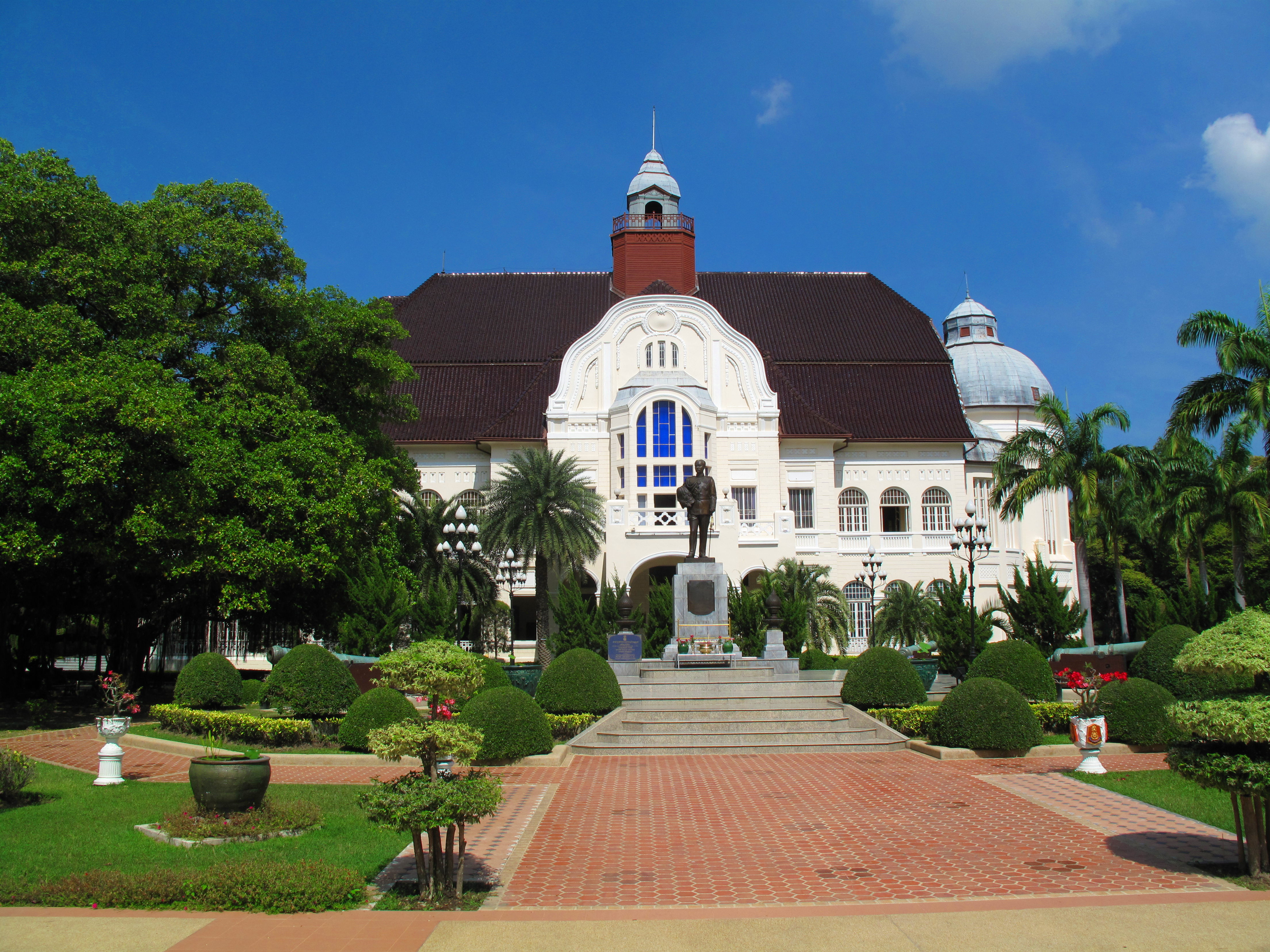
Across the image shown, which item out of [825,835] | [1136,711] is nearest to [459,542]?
[1136,711]

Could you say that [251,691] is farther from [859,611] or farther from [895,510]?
[895,510]

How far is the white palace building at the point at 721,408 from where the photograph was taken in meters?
36.7

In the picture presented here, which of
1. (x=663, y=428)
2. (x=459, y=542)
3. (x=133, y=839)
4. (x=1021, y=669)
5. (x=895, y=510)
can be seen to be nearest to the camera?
(x=133, y=839)

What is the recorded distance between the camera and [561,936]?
711cm

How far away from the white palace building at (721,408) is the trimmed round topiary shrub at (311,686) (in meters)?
16.9

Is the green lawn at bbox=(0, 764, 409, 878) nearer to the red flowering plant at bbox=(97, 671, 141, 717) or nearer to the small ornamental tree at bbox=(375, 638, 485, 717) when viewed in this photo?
the red flowering plant at bbox=(97, 671, 141, 717)

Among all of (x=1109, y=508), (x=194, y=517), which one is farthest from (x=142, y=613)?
(x=1109, y=508)

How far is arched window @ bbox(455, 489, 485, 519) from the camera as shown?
33.2 metres

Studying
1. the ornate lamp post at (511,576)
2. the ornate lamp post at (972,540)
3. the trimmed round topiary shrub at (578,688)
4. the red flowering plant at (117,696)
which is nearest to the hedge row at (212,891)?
the red flowering plant at (117,696)

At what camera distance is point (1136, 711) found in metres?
16.3

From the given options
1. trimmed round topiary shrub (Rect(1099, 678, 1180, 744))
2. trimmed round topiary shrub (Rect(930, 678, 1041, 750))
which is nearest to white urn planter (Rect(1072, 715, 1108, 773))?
trimmed round topiary shrub (Rect(930, 678, 1041, 750))

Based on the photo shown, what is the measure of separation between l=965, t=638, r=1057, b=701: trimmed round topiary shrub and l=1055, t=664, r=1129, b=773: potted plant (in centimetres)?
52

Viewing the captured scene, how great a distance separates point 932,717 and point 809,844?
8.48 m

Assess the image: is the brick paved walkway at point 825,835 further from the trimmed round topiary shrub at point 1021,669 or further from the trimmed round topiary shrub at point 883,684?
the trimmed round topiary shrub at point 883,684
